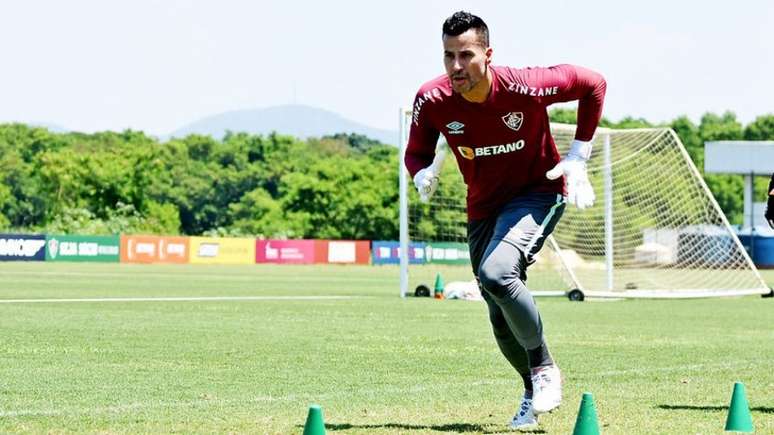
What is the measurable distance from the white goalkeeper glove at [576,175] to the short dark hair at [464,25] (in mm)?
902

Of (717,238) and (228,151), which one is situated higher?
(228,151)

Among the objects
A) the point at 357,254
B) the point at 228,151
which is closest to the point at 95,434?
the point at 357,254

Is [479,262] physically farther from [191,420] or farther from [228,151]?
[228,151]

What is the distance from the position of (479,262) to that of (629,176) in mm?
→ 25147

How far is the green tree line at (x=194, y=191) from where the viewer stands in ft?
367

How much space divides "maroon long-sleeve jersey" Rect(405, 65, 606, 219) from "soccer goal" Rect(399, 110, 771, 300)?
20710mm

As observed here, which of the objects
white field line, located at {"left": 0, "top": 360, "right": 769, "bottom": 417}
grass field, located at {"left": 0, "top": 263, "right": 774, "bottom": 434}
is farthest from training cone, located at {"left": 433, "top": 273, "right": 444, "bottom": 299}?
white field line, located at {"left": 0, "top": 360, "right": 769, "bottom": 417}

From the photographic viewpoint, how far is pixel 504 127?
8430 mm

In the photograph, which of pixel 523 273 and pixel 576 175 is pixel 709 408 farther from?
pixel 576 175

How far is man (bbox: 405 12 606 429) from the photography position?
828 centimetres

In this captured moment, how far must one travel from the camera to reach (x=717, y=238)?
35312mm

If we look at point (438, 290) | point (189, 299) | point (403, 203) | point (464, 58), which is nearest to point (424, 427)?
point (464, 58)

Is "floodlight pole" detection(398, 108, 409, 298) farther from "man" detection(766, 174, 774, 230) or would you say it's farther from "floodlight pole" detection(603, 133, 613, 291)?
"man" detection(766, 174, 774, 230)

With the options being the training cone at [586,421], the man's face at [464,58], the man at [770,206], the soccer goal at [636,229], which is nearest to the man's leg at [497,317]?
the man's face at [464,58]
